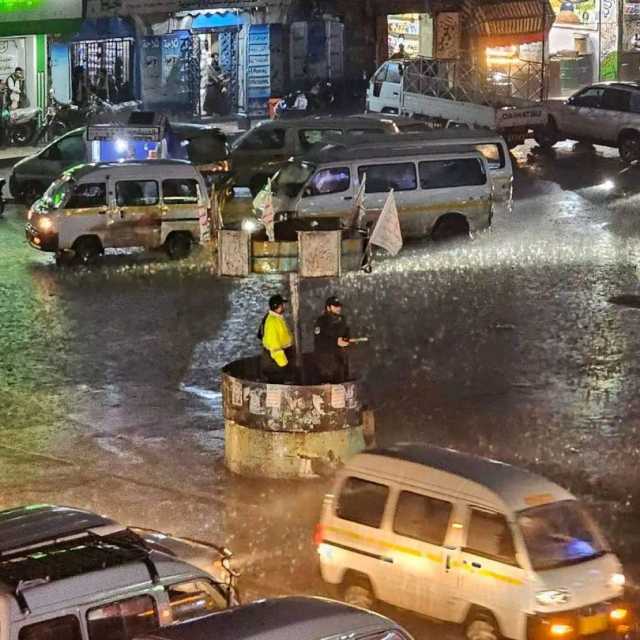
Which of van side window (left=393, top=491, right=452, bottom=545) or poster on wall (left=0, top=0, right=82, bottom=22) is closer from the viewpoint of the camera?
van side window (left=393, top=491, right=452, bottom=545)

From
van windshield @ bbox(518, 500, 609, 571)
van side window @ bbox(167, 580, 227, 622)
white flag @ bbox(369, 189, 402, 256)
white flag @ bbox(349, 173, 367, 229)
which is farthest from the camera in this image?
white flag @ bbox(349, 173, 367, 229)

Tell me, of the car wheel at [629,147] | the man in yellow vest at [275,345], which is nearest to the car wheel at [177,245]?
the man in yellow vest at [275,345]

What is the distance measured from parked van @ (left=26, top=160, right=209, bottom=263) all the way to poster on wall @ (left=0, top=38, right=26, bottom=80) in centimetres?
1446

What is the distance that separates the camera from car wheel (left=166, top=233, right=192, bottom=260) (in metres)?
24.6

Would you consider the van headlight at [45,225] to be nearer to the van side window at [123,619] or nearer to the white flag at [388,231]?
the white flag at [388,231]

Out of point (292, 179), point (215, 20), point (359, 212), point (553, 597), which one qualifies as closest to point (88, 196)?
point (292, 179)

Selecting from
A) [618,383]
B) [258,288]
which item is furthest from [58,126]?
[618,383]

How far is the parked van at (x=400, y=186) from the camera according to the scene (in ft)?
82.0

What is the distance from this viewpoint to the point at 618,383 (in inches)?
659

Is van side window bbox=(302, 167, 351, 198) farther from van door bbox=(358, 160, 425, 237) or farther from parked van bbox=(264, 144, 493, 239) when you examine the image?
van door bbox=(358, 160, 425, 237)

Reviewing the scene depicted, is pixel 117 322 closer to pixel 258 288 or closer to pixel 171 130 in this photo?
pixel 258 288

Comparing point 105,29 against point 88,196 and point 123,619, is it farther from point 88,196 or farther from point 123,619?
point 123,619

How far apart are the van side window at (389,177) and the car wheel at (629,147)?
34.7 ft

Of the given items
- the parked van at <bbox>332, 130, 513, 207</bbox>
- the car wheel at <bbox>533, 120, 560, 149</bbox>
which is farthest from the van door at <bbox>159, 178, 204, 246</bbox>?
the car wheel at <bbox>533, 120, 560, 149</bbox>
